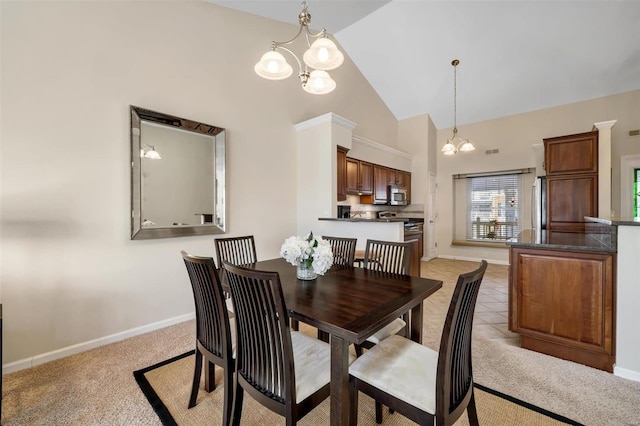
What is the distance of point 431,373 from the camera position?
124 centimetres

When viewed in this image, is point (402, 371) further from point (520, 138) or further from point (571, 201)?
point (520, 138)

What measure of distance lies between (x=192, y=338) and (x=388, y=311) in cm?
216

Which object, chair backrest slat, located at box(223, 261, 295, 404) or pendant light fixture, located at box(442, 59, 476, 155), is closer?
chair backrest slat, located at box(223, 261, 295, 404)

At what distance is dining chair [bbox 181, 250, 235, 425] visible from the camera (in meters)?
1.41

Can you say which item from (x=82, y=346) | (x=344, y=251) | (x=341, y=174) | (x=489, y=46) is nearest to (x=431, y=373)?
(x=344, y=251)

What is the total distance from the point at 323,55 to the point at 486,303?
11.9 feet

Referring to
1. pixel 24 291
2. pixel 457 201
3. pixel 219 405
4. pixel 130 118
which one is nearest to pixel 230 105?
pixel 130 118

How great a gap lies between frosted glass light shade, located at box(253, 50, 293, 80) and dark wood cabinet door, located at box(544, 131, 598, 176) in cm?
455

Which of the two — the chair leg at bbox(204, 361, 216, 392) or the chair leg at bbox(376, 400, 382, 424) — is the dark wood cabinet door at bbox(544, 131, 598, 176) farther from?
the chair leg at bbox(204, 361, 216, 392)

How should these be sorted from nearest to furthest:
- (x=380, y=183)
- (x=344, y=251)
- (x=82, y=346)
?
(x=82, y=346)
(x=344, y=251)
(x=380, y=183)

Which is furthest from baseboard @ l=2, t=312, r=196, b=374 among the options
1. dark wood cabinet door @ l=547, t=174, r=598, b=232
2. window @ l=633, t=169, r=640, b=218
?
window @ l=633, t=169, r=640, b=218

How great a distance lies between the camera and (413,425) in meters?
1.57

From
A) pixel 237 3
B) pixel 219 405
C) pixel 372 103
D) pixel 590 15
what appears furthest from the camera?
pixel 372 103

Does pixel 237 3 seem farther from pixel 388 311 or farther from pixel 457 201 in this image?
pixel 457 201
